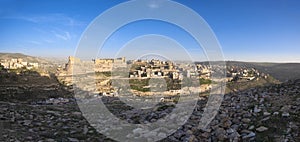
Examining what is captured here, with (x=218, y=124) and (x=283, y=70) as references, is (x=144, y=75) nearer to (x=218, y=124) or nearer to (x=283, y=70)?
(x=218, y=124)

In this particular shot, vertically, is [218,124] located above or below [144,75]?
below

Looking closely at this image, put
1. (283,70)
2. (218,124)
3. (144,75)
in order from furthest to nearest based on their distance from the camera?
(283,70), (144,75), (218,124)

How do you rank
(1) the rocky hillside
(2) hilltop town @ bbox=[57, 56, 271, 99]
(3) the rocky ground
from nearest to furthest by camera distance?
1. (3) the rocky ground
2. (2) hilltop town @ bbox=[57, 56, 271, 99]
3. (1) the rocky hillside

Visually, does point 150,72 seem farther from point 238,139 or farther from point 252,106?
point 238,139

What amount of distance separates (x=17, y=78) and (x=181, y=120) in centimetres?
3370

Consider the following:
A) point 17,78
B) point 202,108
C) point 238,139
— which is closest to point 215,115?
point 202,108

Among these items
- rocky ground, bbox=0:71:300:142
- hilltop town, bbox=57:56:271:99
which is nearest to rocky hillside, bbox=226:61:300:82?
hilltop town, bbox=57:56:271:99

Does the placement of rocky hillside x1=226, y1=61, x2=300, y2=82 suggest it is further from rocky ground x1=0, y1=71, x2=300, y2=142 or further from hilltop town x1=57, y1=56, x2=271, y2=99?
rocky ground x1=0, y1=71, x2=300, y2=142

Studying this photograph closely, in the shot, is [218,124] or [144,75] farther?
[144,75]

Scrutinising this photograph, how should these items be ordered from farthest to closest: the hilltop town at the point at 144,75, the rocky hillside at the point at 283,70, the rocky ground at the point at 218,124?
the rocky hillside at the point at 283,70
the hilltop town at the point at 144,75
the rocky ground at the point at 218,124

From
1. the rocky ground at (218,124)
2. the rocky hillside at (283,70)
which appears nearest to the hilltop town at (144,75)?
the rocky ground at (218,124)

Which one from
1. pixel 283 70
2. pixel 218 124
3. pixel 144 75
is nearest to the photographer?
pixel 218 124

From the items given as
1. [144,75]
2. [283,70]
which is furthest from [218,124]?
[283,70]

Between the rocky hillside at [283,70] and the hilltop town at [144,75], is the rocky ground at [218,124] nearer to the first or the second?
the hilltop town at [144,75]
